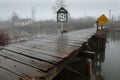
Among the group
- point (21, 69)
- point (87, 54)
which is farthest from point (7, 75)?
point (87, 54)

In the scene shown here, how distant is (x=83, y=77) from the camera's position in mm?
5758

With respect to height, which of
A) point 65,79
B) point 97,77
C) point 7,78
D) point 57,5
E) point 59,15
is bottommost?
point 97,77

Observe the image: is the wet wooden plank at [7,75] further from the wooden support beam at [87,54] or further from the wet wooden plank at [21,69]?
the wooden support beam at [87,54]

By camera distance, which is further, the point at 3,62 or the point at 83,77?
the point at 83,77

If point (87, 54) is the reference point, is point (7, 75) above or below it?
above

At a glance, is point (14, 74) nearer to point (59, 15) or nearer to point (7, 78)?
point (7, 78)

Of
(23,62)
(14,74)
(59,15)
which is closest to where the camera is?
(14,74)

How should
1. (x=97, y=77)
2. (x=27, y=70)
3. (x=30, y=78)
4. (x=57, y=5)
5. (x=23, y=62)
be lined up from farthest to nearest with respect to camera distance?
1. (x=57, y=5)
2. (x=97, y=77)
3. (x=23, y=62)
4. (x=27, y=70)
5. (x=30, y=78)

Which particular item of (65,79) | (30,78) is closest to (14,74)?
(30,78)

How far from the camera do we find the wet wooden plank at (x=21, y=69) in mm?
2338

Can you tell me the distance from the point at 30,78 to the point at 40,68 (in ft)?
1.36

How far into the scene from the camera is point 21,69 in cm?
260

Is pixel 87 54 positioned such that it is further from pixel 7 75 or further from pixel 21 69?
pixel 7 75

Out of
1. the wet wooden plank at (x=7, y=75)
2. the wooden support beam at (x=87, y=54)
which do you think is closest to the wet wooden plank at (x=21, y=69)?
the wet wooden plank at (x=7, y=75)
